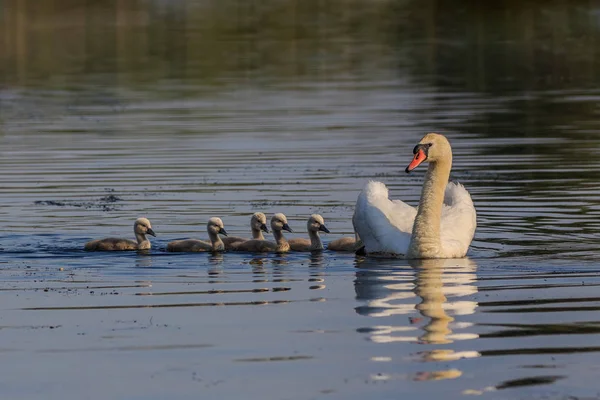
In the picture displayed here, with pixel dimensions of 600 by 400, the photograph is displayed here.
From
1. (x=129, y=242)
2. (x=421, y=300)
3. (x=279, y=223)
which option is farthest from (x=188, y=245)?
(x=421, y=300)

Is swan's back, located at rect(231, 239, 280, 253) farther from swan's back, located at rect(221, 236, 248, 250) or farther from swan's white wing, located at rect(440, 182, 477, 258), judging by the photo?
swan's white wing, located at rect(440, 182, 477, 258)

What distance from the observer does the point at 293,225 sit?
18.5 m

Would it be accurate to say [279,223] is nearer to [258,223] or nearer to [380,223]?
[258,223]

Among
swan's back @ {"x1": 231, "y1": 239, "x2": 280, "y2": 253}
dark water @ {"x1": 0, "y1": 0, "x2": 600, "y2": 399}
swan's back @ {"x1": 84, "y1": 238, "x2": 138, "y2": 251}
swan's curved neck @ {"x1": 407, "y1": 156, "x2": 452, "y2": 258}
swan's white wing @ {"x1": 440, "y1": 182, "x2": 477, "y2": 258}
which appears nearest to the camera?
dark water @ {"x1": 0, "y1": 0, "x2": 600, "y2": 399}

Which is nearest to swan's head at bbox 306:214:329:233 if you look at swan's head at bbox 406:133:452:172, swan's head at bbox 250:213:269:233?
swan's head at bbox 250:213:269:233

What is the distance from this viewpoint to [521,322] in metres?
11.8

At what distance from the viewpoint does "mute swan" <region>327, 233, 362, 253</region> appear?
55.6ft

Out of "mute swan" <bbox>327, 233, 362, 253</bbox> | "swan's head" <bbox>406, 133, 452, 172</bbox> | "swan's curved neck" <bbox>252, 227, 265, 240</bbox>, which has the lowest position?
"mute swan" <bbox>327, 233, 362, 253</bbox>

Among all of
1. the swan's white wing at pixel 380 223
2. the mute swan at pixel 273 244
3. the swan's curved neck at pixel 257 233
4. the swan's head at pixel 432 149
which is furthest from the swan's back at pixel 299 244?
the swan's head at pixel 432 149

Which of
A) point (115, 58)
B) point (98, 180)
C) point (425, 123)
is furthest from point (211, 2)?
point (98, 180)

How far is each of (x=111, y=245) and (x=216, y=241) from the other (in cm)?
123

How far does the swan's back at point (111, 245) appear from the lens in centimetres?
1659

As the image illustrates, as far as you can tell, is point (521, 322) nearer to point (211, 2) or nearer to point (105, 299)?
point (105, 299)

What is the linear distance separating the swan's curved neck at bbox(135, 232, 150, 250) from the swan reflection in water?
2.64 metres
